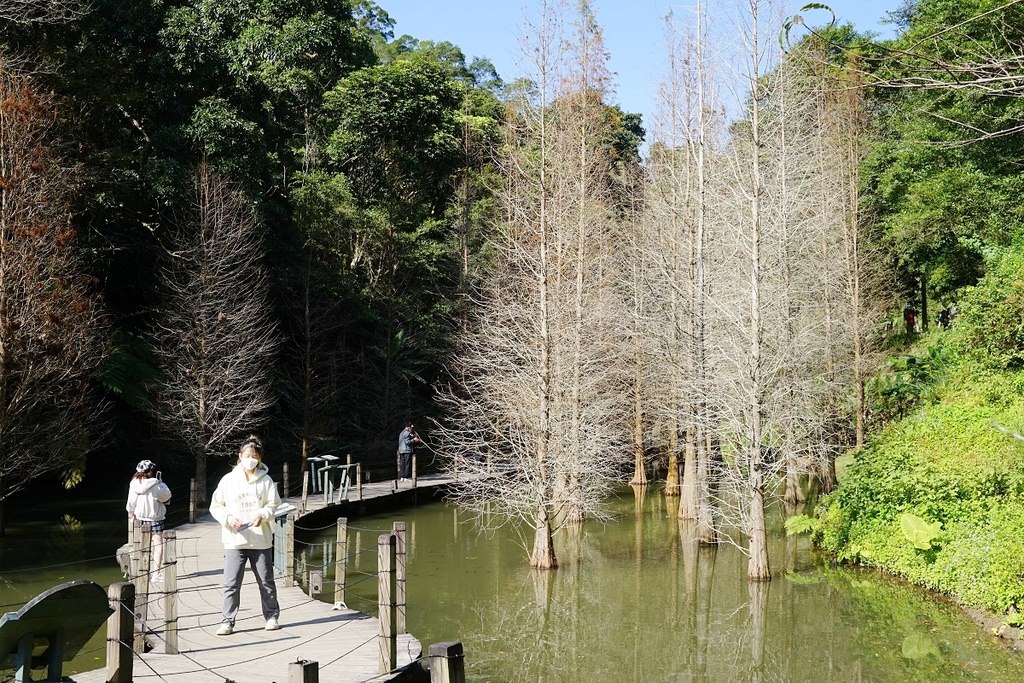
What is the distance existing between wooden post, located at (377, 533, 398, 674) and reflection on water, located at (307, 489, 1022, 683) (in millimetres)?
2022

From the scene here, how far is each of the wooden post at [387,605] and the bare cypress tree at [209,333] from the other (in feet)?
44.7

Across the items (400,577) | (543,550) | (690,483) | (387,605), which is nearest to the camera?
(387,605)

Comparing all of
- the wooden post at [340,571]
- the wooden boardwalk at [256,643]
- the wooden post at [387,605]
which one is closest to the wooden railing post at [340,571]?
the wooden post at [340,571]

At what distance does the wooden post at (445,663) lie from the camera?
6.38 metres

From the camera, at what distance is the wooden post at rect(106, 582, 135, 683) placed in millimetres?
6520

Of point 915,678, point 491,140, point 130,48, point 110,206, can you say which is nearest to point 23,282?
point 110,206

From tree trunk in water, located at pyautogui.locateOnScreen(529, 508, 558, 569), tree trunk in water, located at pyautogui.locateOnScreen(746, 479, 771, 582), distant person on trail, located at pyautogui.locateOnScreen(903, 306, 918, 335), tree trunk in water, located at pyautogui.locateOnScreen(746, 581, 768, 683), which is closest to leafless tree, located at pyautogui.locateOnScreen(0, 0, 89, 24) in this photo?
tree trunk in water, located at pyautogui.locateOnScreen(529, 508, 558, 569)

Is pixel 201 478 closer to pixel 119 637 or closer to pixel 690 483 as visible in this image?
pixel 690 483

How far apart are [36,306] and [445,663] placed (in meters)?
13.0

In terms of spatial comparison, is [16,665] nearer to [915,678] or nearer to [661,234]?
[915,678]

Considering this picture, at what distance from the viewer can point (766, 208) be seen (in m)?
14.9

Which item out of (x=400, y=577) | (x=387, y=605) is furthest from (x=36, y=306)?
(x=387, y=605)

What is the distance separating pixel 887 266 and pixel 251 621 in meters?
24.1

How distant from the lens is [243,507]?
27.6 ft
